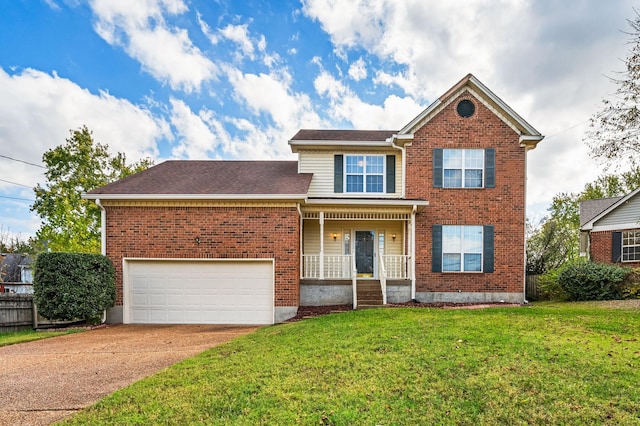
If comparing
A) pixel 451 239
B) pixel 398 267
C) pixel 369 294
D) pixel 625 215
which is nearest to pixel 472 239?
pixel 451 239

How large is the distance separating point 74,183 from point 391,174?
21928 mm

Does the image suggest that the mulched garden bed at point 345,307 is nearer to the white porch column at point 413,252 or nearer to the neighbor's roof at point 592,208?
the white porch column at point 413,252

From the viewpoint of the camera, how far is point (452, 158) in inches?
524

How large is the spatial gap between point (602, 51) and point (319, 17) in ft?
35.5

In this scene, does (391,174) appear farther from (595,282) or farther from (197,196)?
(595,282)

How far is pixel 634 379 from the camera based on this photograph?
433cm

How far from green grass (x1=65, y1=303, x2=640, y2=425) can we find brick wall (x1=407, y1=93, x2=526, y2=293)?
5.70m

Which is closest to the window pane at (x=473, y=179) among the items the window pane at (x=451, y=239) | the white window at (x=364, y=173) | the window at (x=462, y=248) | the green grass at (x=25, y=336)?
the window at (x=462, y=248)

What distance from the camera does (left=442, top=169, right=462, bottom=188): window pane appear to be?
1327 cm

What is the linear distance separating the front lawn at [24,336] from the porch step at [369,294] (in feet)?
27.7

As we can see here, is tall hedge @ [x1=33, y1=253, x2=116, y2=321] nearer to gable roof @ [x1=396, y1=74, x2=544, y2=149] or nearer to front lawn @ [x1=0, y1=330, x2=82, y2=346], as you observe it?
front lawn @ [x1=0, y1=330, x2=82, y2=346]

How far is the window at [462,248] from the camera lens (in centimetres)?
1295

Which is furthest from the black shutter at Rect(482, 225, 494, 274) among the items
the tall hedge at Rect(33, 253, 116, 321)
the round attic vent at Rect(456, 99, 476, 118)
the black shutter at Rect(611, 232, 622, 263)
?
the tall hedge at Rect(33, 253, 116, 321)

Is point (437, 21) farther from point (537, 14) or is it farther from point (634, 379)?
point (634, 379)
